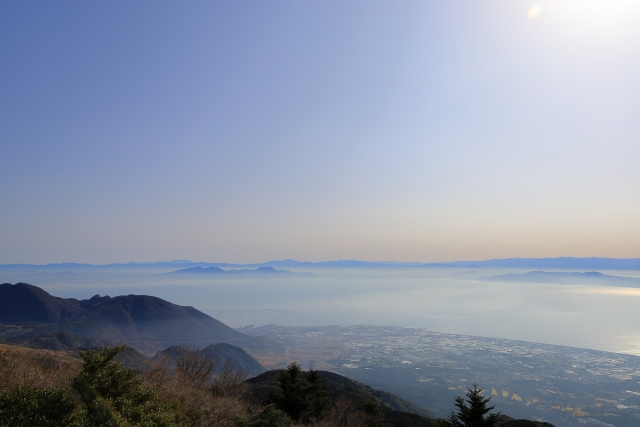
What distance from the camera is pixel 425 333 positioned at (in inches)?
7333

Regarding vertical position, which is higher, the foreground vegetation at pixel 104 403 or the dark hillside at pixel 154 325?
the foreground vegetation at pixel 104 403

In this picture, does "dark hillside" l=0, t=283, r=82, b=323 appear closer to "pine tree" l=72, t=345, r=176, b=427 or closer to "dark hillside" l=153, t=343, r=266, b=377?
"dark hillside" l=153, t=343, r=266, b=377

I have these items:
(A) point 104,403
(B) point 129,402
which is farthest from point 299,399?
(A) point 104,403

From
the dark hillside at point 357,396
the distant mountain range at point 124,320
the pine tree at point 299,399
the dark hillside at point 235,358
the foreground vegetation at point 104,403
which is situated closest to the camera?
the foreground vegetation at point 104,403

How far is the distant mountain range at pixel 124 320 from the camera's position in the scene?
135 metres

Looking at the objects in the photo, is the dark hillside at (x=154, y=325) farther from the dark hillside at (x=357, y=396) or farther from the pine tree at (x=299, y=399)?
the pine tree at (x=299, y=399)

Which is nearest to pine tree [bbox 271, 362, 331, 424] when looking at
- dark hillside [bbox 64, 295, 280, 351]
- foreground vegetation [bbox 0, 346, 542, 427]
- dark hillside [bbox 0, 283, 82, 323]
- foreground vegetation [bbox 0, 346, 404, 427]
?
foreground vegetation [bbox 0, 346, 542, 427]

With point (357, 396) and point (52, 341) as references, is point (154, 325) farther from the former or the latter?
point (357, 396)

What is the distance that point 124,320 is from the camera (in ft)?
492

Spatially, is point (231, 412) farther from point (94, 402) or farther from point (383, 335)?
point (383, 335)

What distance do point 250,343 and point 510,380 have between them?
10947 centimetres

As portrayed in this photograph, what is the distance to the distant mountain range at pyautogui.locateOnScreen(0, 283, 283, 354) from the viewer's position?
443 feet

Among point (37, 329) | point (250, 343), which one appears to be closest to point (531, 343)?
point (250, 343)

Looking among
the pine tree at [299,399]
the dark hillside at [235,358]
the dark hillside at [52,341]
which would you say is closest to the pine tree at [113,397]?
the pine tree at [299,399]
